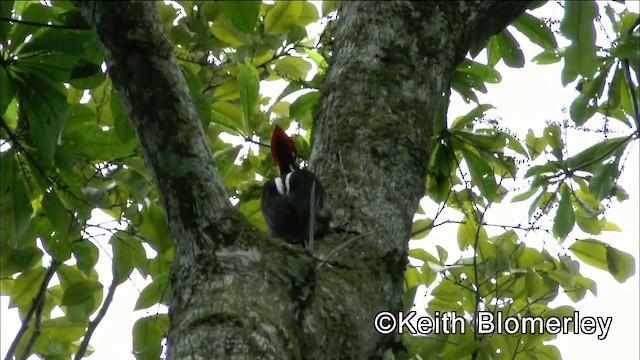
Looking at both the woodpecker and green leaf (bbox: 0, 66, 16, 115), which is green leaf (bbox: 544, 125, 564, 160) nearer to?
the woodpecker

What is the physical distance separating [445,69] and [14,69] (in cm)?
117

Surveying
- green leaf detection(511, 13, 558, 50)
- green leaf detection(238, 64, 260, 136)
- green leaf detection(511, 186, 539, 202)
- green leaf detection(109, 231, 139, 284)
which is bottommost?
green leaf detection(109, 231, 139, 284)

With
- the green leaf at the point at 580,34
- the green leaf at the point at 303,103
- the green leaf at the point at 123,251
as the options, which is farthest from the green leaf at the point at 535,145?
the green leaf at the point at 123,251

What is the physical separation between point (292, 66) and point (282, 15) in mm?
291

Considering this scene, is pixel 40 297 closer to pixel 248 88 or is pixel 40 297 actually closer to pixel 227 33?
pixel 248 88

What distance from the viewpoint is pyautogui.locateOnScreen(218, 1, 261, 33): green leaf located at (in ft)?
5.75

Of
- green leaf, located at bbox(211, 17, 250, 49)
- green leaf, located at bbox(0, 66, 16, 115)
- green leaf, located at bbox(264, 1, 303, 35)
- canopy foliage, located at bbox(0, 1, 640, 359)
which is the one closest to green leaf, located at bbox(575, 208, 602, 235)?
canopy foliage, located at bbox(0, 1, 640, 359)

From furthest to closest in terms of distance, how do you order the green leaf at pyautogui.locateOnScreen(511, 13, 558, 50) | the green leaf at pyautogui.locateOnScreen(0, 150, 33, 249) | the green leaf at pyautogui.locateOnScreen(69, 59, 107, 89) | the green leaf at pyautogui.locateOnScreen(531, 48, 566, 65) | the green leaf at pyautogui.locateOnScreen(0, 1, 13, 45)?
the green leaf at pyautogui.locateOnScreen(531, 48, 566, 65) → the green leaf at pyautogui.locateOnScreen(511, 13, 558, 50) → the green leaf at pyautogui.locateOnScreen(0, 150, 33, 249) → the green leaf at pyautogui.locateOnScreen(69, 59, 107, 89) → the green leaf at pyautogui.locateOnScreen(0, 1, 13, 45)

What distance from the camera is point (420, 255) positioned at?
11.5 ft

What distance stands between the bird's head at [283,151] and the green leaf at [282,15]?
482 mm

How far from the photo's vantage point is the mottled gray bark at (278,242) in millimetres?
1790

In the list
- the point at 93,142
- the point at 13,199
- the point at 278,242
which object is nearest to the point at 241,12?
the point at 278,242

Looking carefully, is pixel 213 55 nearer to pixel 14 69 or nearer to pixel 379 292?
pixel 14 69

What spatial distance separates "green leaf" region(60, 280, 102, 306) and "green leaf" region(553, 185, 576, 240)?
168 cm
